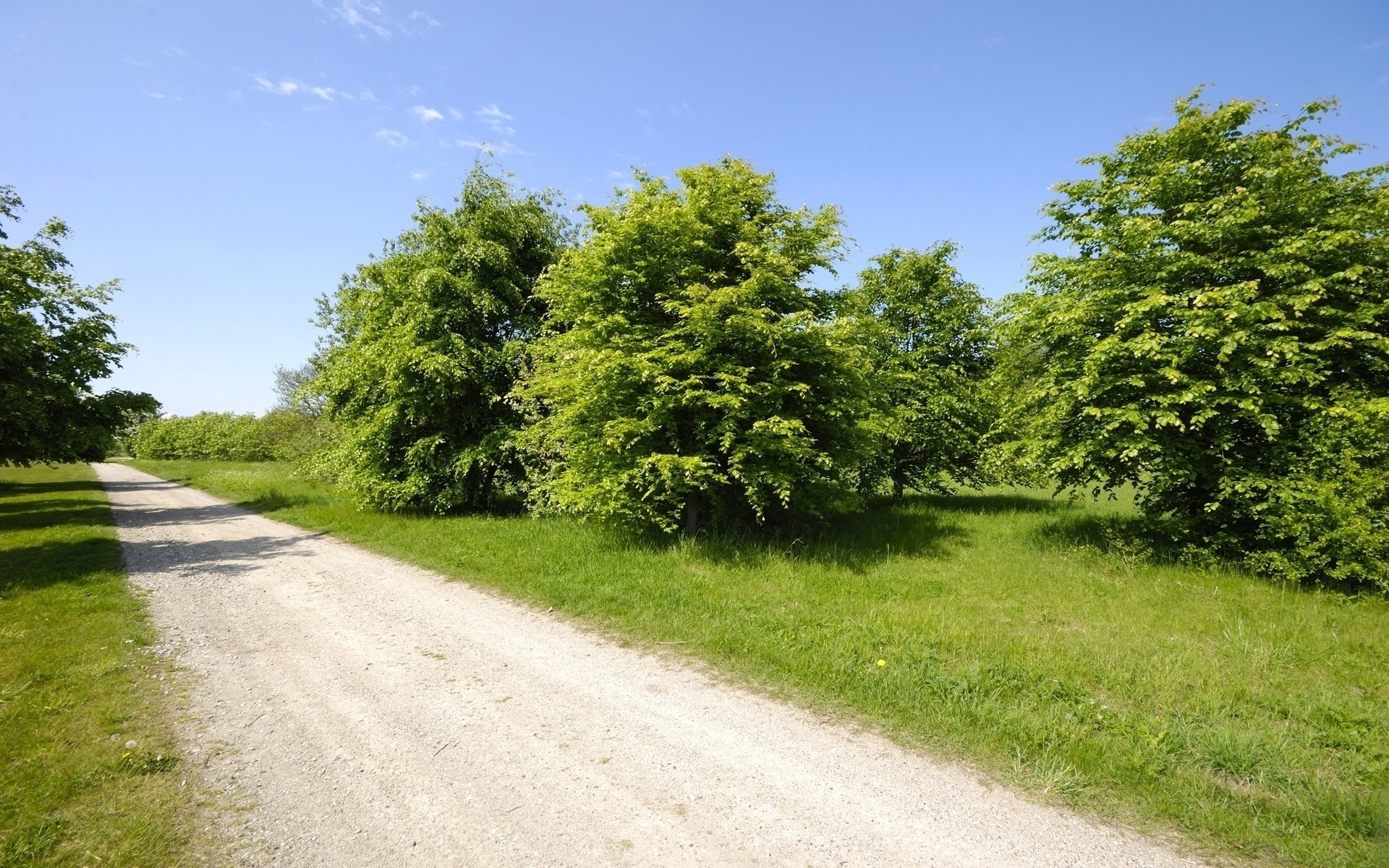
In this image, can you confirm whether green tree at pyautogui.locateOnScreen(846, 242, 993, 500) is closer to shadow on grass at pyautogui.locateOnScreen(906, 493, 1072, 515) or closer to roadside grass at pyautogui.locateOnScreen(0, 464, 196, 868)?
shadow on grass at pyautogui.locateOnScreen(906, 493, 1072, 515)

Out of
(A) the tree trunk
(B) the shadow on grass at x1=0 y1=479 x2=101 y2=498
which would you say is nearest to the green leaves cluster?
(A) the tree trunk

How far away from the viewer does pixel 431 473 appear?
1666 centimetres

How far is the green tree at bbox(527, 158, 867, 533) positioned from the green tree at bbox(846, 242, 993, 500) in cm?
596

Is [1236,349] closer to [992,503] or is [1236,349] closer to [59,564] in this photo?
[992,503]

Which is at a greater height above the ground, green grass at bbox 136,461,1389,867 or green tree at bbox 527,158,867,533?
green tree at bbox 527,158,867,533

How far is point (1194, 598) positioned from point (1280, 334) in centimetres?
472

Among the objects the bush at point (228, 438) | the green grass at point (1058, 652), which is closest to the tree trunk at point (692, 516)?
the green grass at point (1058, 652)

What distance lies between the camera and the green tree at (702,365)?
32.5 ft

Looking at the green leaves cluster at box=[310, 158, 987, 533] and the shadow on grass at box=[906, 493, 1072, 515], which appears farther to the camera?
the shadow on grass at box=[906, 493, 1072, 515]

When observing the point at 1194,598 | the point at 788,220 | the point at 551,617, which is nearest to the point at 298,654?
the point at 551,617

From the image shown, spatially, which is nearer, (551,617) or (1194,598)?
(551,617)

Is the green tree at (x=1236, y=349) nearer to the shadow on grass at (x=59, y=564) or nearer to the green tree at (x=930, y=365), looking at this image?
the green tree at (x=930, y=365)

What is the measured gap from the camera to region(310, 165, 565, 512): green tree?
16031mm

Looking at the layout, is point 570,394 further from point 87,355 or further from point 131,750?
point 87,355
